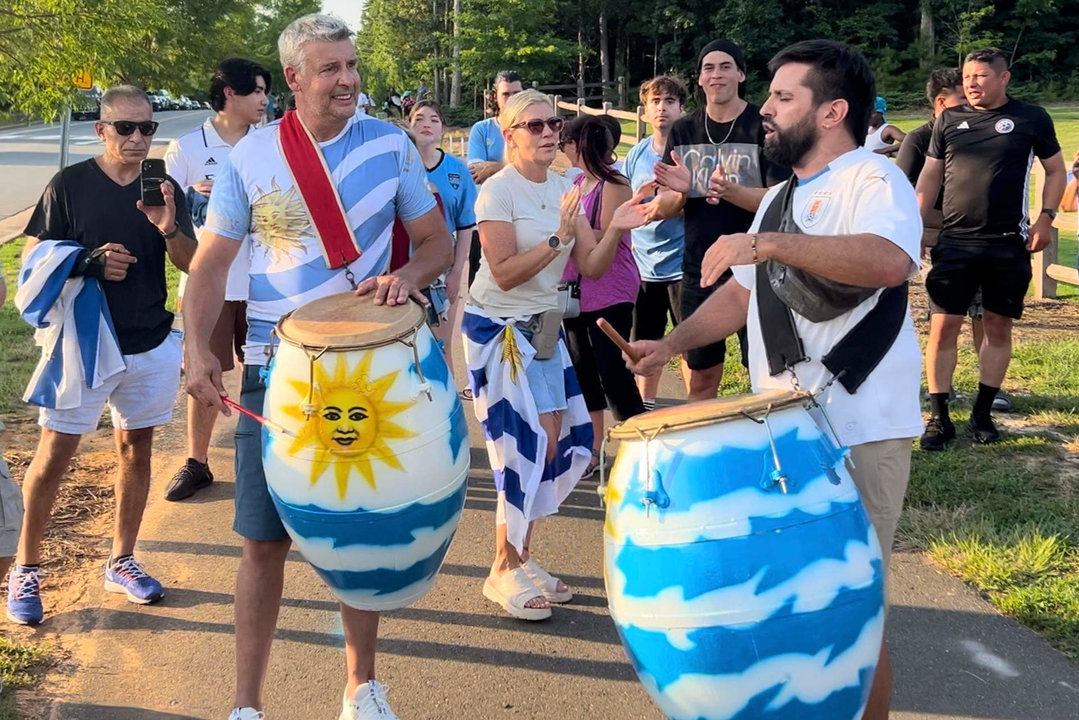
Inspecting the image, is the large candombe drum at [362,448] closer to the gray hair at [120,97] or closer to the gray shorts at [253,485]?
the gray shorts at [253,485]

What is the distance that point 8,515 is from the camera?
335 centimetres

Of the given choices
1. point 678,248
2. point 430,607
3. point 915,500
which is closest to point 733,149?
point 678,248

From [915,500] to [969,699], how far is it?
1730 mm

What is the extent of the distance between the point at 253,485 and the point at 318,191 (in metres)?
0.91

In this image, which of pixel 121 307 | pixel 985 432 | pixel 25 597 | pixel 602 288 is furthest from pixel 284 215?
pixel 985 432

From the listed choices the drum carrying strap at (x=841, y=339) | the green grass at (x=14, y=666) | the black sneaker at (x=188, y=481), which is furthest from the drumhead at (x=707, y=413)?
the black sneaker at (x=188, y=481)

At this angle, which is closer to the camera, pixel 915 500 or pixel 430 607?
pixel 430 607

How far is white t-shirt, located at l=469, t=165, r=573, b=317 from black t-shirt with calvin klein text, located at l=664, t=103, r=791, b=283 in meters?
1.29

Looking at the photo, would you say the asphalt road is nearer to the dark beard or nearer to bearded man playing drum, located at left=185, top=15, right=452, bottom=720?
bearded man playing drum, located at left=185, top=15, right=452, bottom=720

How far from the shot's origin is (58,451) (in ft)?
13.6

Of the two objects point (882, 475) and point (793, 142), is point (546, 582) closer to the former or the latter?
point (882, 475)

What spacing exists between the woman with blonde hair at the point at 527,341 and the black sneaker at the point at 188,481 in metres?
1.93

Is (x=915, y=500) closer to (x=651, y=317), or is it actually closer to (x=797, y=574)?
(x=651, y=317)

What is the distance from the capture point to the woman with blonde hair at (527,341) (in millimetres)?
4059
